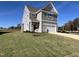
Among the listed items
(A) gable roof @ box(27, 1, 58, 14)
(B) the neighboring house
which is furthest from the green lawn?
(A) gable roof @ box(27, 1, 58, 14)

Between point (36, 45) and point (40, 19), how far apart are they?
0.89 m

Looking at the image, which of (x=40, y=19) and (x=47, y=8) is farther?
(x=40, y=19)

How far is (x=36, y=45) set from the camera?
4.77 metres

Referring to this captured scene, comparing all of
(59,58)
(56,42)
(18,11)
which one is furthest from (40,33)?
(59,58)

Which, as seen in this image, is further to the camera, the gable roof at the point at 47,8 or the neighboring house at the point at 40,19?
the neighboring house at the point at 40,19

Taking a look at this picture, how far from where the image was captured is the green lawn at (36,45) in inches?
174

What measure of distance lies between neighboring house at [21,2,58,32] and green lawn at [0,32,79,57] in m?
0.20

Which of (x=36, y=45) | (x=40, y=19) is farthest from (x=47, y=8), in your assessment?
(x=36, y=45)

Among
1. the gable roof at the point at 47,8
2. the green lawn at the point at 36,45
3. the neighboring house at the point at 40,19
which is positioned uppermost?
the gable roof at the point at 47,8

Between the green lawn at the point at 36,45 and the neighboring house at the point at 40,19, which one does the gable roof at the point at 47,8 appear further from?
the green lawn at the point at 36,45

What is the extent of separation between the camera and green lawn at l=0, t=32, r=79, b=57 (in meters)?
4.43

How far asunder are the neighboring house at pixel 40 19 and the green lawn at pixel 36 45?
→ 202 mm

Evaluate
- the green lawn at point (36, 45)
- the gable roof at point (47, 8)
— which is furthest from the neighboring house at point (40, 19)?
the green lawn at point (36, 45)

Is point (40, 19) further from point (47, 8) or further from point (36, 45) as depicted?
point (36, 45)
